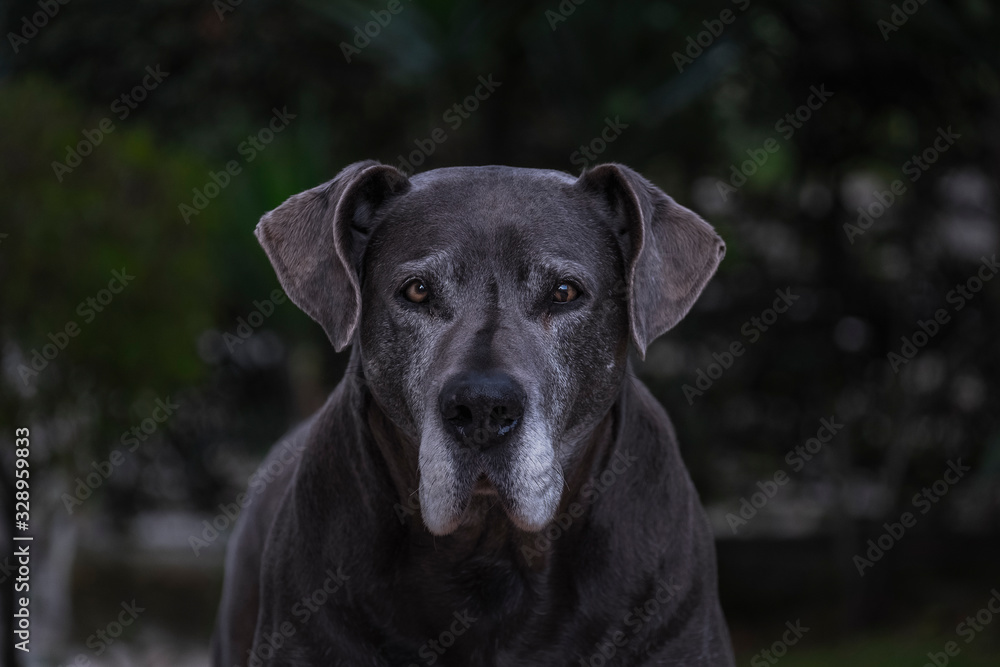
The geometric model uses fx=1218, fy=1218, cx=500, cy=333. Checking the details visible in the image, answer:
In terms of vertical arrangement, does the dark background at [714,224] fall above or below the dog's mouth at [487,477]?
below

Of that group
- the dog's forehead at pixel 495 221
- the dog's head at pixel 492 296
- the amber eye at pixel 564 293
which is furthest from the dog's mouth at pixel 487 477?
the dog's forehead at pixel 495 221

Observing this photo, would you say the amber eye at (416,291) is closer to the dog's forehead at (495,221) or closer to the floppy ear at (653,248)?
the dog's forehead at (495,221)

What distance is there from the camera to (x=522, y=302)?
3.06 meters

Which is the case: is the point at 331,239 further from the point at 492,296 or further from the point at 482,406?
the point at 482,406

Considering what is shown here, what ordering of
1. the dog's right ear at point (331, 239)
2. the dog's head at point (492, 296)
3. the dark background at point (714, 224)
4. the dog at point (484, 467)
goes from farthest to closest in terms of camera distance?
the dark background at point (714, 224)
the dog's right ear at point (331, 239)
the dog at point (484, 467)
the dog's head at point (492, 296)

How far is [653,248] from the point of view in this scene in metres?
3.25

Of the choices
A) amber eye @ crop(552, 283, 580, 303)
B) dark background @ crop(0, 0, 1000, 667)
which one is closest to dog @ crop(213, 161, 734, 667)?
amber eye @ crop(552, 283, 580, 303)

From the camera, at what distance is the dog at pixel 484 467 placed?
9.98 feet

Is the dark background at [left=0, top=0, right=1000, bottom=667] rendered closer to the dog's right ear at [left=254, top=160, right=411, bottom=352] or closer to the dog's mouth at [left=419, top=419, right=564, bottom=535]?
the dog's right ear at [left=254, top=160, right=411, bottom=352]

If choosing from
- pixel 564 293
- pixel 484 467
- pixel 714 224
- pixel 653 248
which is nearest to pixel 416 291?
pixel 564 293

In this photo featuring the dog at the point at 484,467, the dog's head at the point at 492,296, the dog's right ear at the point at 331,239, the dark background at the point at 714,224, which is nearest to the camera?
the dog's head at the point at 492,296

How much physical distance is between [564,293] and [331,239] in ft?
2.08

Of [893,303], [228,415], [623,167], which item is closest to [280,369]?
[228,415]

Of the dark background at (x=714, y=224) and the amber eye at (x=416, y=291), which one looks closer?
the amber eye at (x=416, y=291)
